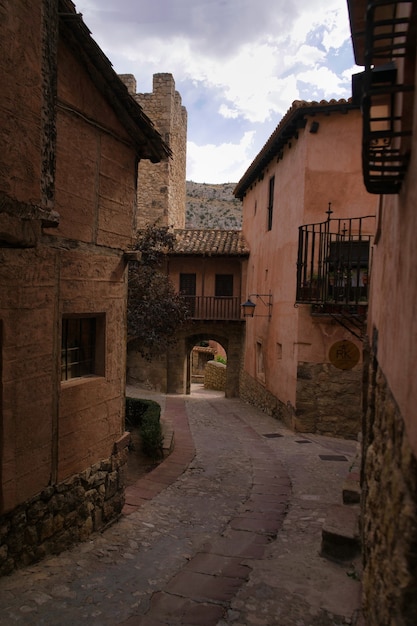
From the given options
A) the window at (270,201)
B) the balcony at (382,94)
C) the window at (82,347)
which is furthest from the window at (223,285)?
the balcony at (382,94)

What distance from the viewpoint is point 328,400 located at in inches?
456

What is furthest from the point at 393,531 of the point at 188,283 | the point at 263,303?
the point at 188,283

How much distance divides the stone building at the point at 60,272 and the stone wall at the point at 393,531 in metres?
3.17

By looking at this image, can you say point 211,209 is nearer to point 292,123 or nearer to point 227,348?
point 227,348

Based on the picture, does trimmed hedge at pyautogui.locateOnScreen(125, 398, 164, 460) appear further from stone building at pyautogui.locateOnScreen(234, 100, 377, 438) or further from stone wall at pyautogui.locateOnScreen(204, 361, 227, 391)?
stone wall at pyautogui.locateOnScreen(204, 361, 227, 391)

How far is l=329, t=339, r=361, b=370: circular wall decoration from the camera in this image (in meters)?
9.18

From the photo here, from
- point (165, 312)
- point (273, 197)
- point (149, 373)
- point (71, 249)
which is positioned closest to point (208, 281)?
point (149, 373)

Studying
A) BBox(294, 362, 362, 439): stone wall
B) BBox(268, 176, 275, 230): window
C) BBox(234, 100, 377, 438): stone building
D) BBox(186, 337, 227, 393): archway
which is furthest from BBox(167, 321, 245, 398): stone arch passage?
BBox(294, 362, 362, 439): stone wall

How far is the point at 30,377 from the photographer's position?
498 cm

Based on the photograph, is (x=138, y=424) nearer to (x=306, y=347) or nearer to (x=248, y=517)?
(x=306, y=347)

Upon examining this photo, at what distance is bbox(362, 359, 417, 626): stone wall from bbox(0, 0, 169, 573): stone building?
3.17m

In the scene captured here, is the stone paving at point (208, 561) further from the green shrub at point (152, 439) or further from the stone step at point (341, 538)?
the green shrub at point (152, 439)

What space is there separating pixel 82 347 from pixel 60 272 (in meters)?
1.23

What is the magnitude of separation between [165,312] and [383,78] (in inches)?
414
